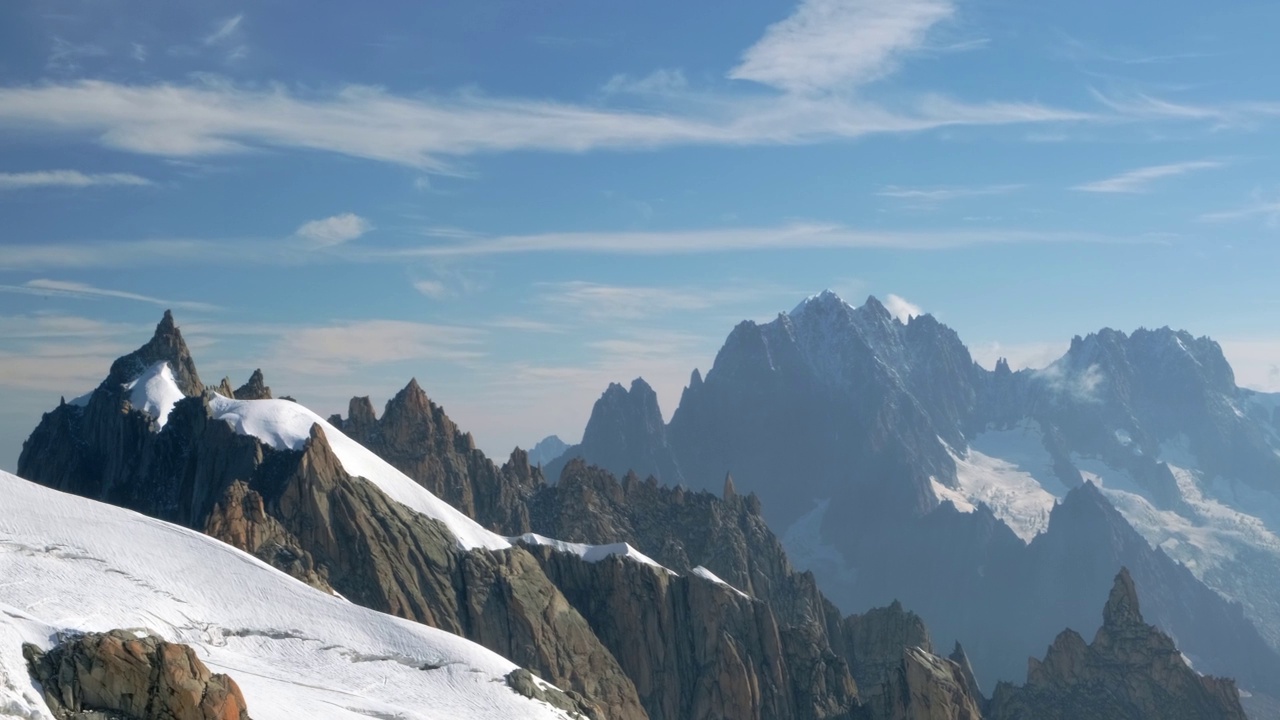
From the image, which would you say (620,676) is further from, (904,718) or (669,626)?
(904,718)

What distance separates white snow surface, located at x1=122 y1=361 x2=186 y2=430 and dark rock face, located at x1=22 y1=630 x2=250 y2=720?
10718 cm

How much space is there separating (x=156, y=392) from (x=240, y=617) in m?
89.4

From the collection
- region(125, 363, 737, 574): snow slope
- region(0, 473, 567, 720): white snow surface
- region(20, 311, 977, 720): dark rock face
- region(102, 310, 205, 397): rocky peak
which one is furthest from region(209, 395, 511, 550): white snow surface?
region(0, 473, 567, 720): white snow surface

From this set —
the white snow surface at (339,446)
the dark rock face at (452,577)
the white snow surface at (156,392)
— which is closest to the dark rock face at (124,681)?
the dark rock face at (452,577)

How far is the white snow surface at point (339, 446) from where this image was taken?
544 ft

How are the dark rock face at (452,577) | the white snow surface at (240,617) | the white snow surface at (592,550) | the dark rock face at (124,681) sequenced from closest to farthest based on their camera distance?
1. the dark rock face at (124,681)
2. the white snow surface at (240,617)
3. the dark rock face at (452,577)
4. the white snow surface at (592,550)

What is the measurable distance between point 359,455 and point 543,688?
210 ft

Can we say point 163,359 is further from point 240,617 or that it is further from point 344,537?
point 240,617

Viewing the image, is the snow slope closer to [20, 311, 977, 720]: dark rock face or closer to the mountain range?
the mountain range

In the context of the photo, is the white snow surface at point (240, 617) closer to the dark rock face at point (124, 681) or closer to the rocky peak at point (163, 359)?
the dark rock face at point (124, 681)

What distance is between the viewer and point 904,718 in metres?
168

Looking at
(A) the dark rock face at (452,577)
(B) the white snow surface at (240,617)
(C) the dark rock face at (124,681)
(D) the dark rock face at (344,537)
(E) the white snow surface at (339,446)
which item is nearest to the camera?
(C) the dark rock face at (124,681)

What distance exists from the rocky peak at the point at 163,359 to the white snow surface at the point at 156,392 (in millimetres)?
1762

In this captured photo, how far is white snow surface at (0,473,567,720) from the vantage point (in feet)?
307
